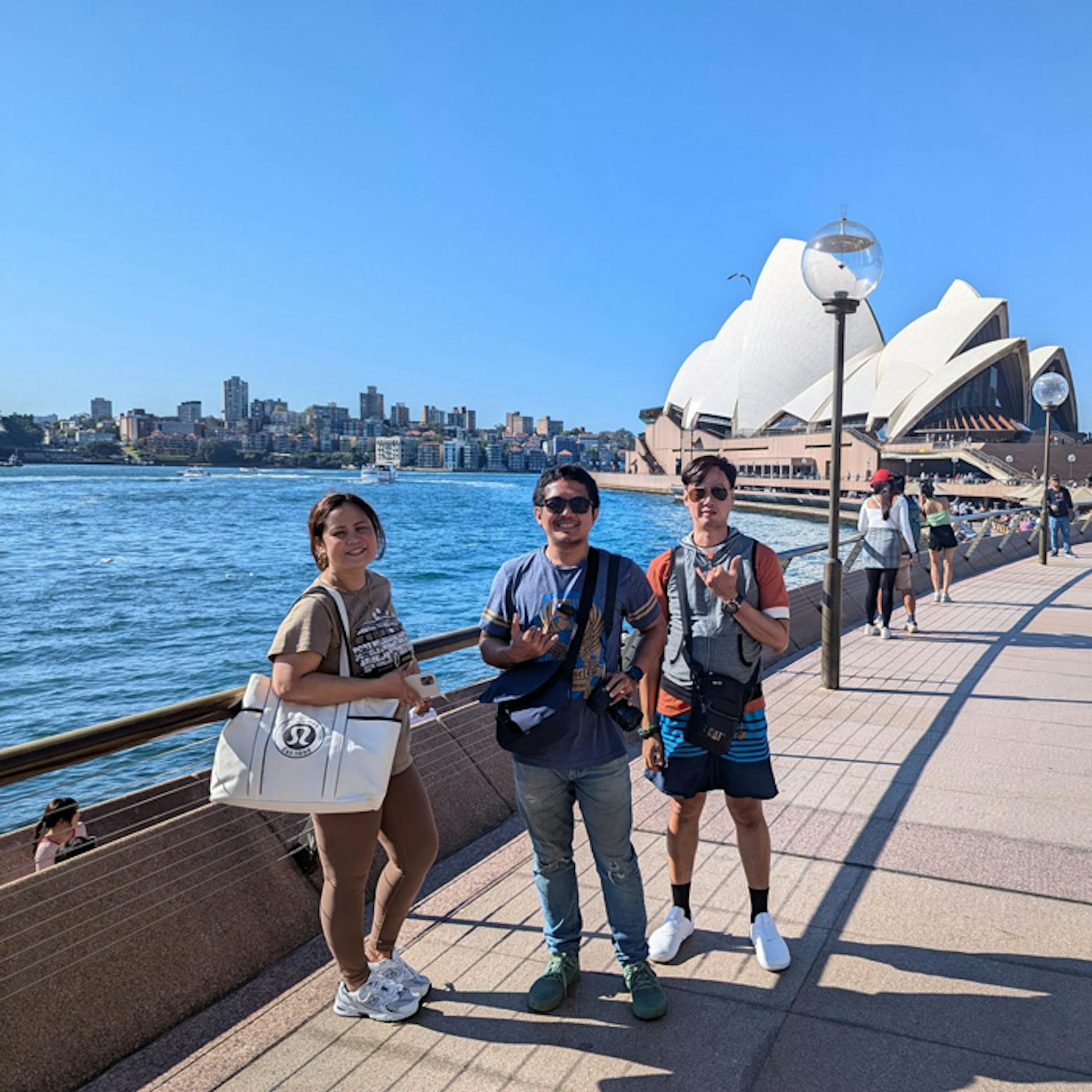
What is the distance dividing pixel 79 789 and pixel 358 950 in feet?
29.7

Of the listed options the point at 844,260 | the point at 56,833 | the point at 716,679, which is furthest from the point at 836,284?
the point at 56,833

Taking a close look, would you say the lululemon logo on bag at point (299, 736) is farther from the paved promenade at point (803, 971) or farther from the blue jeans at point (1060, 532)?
the blue jeans at point (1060, 532)

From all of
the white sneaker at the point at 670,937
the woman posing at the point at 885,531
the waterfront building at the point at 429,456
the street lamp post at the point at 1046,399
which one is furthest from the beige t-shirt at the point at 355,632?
the waterfront building at the point at 429,456

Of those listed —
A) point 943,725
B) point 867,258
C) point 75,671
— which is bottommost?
point 75,671

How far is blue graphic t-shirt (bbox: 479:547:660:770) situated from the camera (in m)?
2.37

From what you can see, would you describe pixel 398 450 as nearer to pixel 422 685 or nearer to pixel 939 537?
pixel 939 537

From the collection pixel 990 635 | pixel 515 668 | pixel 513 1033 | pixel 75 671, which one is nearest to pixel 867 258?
pixel 990 635

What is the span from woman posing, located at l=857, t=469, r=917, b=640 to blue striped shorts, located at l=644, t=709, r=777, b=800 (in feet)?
17.5

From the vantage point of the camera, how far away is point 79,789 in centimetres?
995

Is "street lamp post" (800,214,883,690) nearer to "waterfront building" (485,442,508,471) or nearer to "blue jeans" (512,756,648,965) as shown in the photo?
"blue jeans" (512,756,648,965)

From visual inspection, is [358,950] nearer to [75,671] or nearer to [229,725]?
[229,725]

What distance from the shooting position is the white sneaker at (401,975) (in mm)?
2455

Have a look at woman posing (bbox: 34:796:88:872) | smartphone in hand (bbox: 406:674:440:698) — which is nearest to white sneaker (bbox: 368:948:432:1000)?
smartphone in hand (bbox: 406:674:440:698)

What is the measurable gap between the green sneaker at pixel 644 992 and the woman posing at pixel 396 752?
1.91ft
